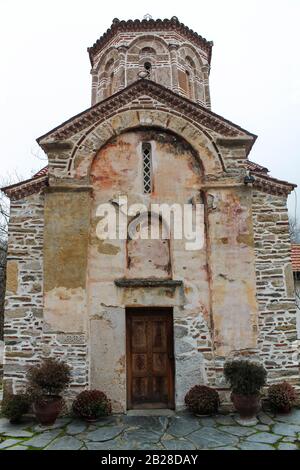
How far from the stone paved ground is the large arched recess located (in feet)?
17.2

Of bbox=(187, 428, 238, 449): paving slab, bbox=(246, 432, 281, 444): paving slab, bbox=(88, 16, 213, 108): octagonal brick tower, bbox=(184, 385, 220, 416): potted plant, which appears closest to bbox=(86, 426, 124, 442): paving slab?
bbox=(187, 428, 238, 449): paving slab

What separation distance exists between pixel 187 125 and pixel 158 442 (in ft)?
22.1

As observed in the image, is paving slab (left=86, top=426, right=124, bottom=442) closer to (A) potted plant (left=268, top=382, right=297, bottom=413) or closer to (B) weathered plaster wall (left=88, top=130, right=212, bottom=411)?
(B) weathered plaster wall (left=88, top=130, right=212, bottom=411)

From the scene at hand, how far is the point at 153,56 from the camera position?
510 inches

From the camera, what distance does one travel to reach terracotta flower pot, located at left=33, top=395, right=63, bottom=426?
281 inches

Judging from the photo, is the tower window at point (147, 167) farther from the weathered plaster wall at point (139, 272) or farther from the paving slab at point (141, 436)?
the paving slab at point (141, 436)

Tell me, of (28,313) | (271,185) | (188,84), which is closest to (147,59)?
(188,84)

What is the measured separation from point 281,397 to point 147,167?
580cm

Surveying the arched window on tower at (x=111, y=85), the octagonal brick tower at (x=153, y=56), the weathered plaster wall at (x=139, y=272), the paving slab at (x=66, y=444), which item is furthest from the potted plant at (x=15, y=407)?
the arched window on tower at (x=111, y=85)

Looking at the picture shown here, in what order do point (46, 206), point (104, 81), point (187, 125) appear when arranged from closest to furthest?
point (46, 206) < point (187, 125) < point (104, 81)
